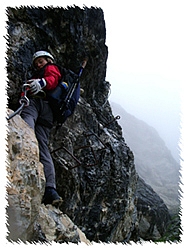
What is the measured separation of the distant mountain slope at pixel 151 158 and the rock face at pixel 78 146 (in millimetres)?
40162

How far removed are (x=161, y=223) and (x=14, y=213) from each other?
20454 millimetres

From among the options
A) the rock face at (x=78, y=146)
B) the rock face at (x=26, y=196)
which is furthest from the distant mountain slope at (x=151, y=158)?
the rock face at (x=26, y=196)

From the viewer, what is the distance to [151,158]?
3671 inches

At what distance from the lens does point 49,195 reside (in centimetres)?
381

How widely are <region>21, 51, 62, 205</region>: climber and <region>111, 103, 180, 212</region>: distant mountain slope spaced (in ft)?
153

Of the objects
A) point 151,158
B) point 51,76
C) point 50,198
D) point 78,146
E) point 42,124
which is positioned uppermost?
point 51,76

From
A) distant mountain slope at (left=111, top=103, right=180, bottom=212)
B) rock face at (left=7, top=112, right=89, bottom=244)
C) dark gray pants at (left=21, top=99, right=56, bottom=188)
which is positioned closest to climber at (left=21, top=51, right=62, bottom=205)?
dark gray pants at (left=21, top=99, right=56, bottom=188)

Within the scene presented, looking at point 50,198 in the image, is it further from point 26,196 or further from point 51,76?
point 51,76

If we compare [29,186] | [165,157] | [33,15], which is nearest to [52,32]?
[33,15]

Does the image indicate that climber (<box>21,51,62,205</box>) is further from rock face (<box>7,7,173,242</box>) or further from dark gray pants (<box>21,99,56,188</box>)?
rock face (<box>7,7,173,242</box>)

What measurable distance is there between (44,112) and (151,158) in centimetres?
9218

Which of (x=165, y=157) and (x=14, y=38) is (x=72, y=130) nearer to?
(x=14, y=38)

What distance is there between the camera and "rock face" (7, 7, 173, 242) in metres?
3.46

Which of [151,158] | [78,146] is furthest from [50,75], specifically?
[151,158]
